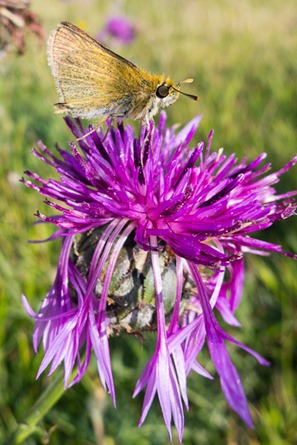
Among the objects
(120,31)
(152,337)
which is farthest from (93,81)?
(120,31)

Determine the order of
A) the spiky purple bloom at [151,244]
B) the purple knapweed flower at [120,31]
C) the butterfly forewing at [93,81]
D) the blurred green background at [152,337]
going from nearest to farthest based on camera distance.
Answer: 1. the spiky purple bloom at [151,244]
2. the butterfly forewing at [93,81]
3. the blurred green background at [152,337]
4. the purple knapweed flower at [120,31]

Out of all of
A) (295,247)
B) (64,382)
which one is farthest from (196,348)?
(295,247)

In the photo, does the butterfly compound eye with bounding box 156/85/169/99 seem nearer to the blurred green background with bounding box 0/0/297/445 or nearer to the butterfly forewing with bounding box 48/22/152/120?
the butterfly forewing with bounding box 48/22/152/120

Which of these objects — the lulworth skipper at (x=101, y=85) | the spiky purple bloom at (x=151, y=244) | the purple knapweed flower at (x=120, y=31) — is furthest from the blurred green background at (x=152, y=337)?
the purple knapweed flower at (x=120, y=31)

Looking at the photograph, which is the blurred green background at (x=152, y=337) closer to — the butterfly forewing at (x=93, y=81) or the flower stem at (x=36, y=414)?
the flower stem at (x=36, y=414)

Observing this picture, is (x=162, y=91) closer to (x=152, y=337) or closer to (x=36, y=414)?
(x=36, y=414)

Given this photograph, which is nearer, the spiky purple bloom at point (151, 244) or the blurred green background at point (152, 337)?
the spiky purple bloom at point (151, 244)

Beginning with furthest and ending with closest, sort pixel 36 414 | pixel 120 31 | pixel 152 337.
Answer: pixel 120 31
pixel 152 337
pixel 36 414
